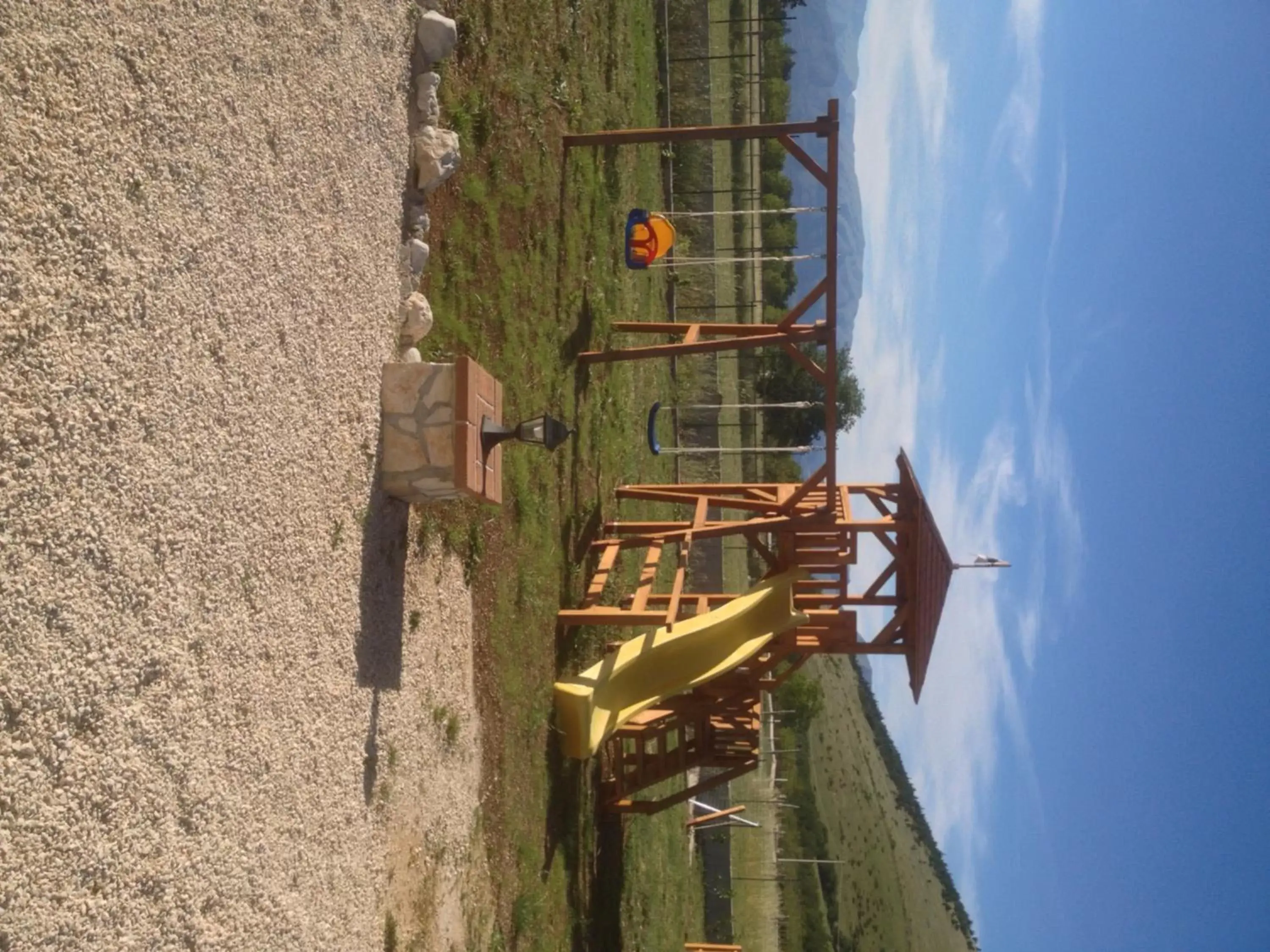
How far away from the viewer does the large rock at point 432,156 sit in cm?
988

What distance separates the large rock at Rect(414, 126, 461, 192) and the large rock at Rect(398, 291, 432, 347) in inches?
45.0

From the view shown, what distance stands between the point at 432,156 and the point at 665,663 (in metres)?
6.16

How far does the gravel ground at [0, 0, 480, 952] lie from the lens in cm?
508

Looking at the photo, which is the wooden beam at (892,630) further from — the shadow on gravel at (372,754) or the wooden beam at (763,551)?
the shadow on gravel at (372,754)

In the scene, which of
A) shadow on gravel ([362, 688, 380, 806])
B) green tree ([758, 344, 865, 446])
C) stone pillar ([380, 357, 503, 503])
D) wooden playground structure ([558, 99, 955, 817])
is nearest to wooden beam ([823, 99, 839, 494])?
wooden playground structure ([558, 99, 955, 817])

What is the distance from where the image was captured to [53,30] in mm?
5234

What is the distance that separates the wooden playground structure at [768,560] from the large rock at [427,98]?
10.5 feet

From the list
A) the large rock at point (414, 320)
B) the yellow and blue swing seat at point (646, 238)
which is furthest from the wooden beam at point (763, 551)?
the large rock at point (414, 320)

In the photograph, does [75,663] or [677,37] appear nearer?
[75,663]

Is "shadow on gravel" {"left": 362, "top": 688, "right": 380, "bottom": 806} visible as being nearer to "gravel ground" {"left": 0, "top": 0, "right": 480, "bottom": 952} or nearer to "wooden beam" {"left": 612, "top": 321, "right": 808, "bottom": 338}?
"gravel ground" {"left": 0, "top": 0, "right": 480, "bottom": 952}

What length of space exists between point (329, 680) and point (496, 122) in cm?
688

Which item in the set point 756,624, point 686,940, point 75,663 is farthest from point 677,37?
point 75,663

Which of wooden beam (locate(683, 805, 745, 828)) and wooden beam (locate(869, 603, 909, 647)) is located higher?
wooden beam (locate(869, 603, 909, 647))

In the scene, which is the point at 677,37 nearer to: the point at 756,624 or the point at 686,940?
the point at 756,624
